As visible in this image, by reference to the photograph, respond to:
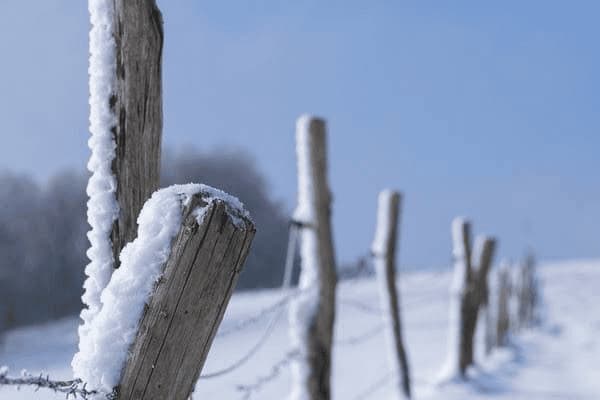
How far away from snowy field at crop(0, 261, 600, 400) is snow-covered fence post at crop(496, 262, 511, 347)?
27 centimetres

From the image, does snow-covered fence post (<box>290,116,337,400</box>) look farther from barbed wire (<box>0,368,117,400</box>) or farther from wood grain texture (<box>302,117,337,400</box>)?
barbed wire (<box>0,368,117,400</box>)

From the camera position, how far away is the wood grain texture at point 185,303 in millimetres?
1379

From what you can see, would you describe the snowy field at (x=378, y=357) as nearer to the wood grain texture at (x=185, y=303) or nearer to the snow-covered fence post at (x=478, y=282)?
the snow-covered fence post at (x=478, y=282)

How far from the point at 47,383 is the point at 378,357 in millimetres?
7213

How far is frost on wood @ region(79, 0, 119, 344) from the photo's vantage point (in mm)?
1809

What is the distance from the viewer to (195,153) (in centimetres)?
3569

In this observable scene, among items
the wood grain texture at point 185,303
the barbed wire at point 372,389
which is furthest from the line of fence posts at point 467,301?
the wood grain texture at point 185,303

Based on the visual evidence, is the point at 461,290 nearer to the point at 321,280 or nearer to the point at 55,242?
the point at 321,280

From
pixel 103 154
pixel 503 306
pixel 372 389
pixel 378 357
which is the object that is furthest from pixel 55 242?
pixel 103 154

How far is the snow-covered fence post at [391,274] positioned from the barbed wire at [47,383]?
4443mm

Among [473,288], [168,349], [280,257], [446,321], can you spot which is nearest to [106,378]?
[168,349]

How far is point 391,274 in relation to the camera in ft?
19.3

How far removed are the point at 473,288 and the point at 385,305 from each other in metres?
2.25

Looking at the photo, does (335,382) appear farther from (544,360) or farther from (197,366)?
(197,366)
